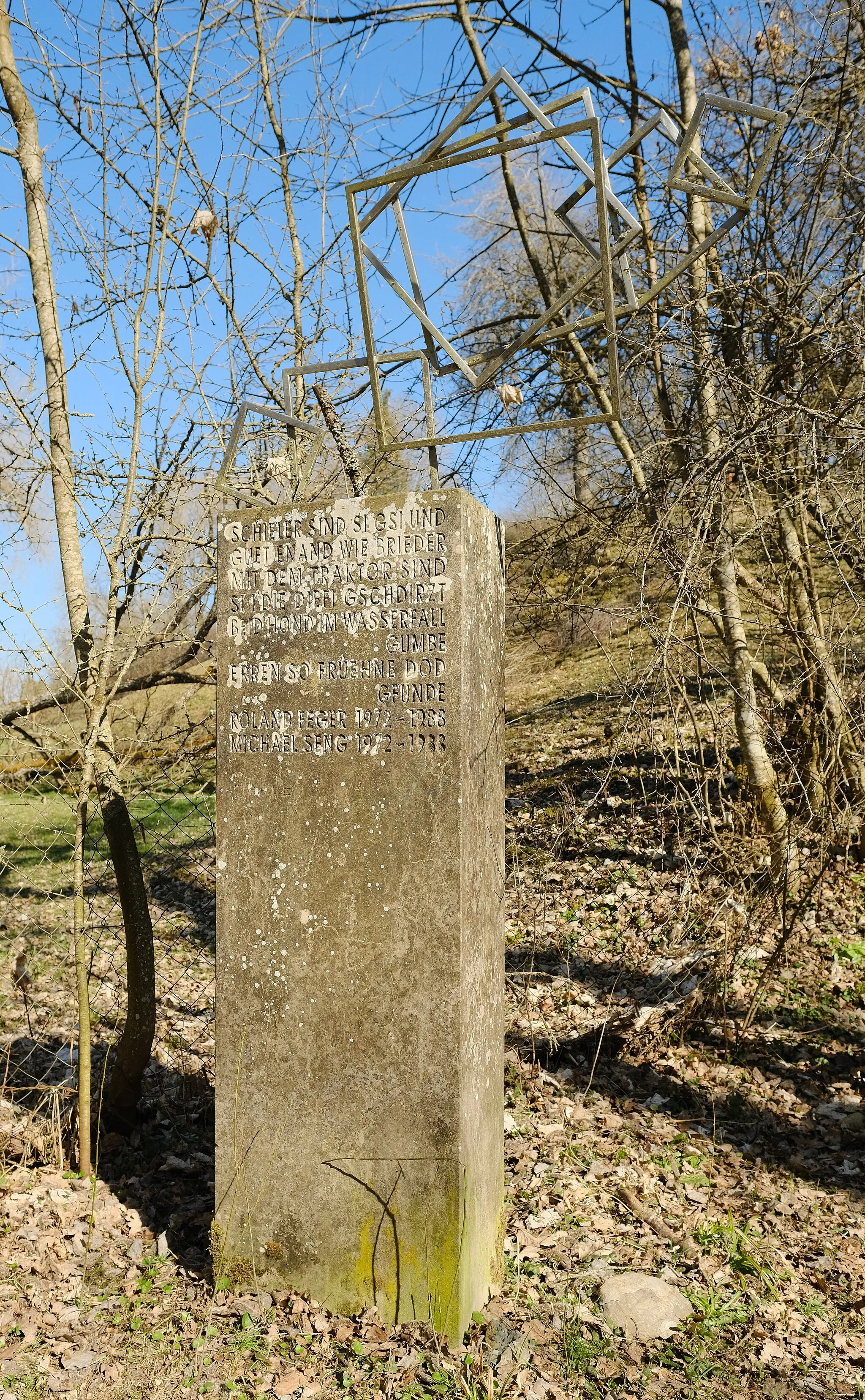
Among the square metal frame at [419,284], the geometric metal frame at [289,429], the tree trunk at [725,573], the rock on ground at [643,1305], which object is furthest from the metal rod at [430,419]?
the rock on ground at [643,1305]

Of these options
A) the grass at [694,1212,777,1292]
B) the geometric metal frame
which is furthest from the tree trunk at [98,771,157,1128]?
the grass at [694,1212,777,1292]

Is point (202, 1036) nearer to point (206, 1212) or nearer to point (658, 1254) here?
point (206, 1212)

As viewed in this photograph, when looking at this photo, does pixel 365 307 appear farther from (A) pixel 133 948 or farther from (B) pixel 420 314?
(A) pixel 133 948

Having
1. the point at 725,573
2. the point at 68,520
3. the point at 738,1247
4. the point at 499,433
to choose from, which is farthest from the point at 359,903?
the point at 725,573

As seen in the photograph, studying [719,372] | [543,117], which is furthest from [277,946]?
[719,372]

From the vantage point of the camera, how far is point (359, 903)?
10.1ft

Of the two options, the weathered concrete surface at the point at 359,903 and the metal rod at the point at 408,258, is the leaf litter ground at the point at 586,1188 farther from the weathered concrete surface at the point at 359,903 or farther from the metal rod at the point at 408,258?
the metal rod at the point at 408,258

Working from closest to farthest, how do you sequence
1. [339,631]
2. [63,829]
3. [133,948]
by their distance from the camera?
[339,631]
[133,948]
[63,829]

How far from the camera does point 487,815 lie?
3.32 m

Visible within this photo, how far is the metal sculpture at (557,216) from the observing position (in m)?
2.60

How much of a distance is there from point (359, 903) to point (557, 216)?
231 cm

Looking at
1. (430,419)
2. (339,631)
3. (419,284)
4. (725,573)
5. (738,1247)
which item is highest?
(419,284)

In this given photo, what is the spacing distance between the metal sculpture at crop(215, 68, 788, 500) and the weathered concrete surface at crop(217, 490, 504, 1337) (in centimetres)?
42

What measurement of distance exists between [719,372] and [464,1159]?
3.76 meters
